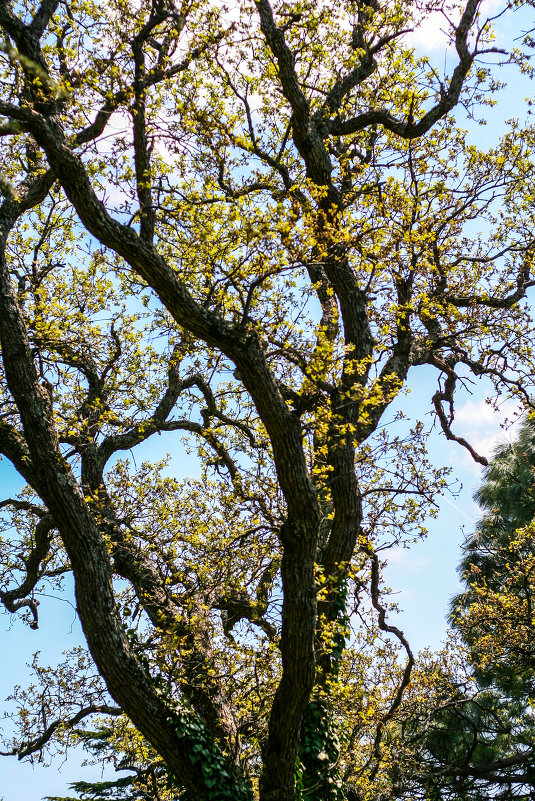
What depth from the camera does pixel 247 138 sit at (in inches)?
377

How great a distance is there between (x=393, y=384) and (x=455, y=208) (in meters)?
3.46

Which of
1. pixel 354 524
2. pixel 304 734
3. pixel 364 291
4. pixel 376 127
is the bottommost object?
pixel 304 734

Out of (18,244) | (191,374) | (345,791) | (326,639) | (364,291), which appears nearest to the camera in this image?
(326,639)

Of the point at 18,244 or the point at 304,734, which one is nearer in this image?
the point at 304,734

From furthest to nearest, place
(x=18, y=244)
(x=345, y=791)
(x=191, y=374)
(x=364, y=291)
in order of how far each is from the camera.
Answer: (x=191, y=374) < (x=18, y=244) < (x=364, y=291) < (x=345, y=791)

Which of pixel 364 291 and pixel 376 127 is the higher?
pixel 376 127

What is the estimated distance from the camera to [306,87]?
9352 millimetres

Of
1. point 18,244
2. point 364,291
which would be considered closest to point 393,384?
point 364,291

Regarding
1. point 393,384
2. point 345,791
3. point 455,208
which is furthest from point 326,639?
point 455,208

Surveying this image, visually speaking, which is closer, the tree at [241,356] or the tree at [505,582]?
the tree at [241,356]

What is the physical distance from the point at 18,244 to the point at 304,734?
8.03 m

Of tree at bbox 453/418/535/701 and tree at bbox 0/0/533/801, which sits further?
tree at bbox 453/418/535/701

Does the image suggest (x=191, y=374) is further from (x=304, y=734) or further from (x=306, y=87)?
(x=304, y=734)

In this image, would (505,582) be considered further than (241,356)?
Yes
